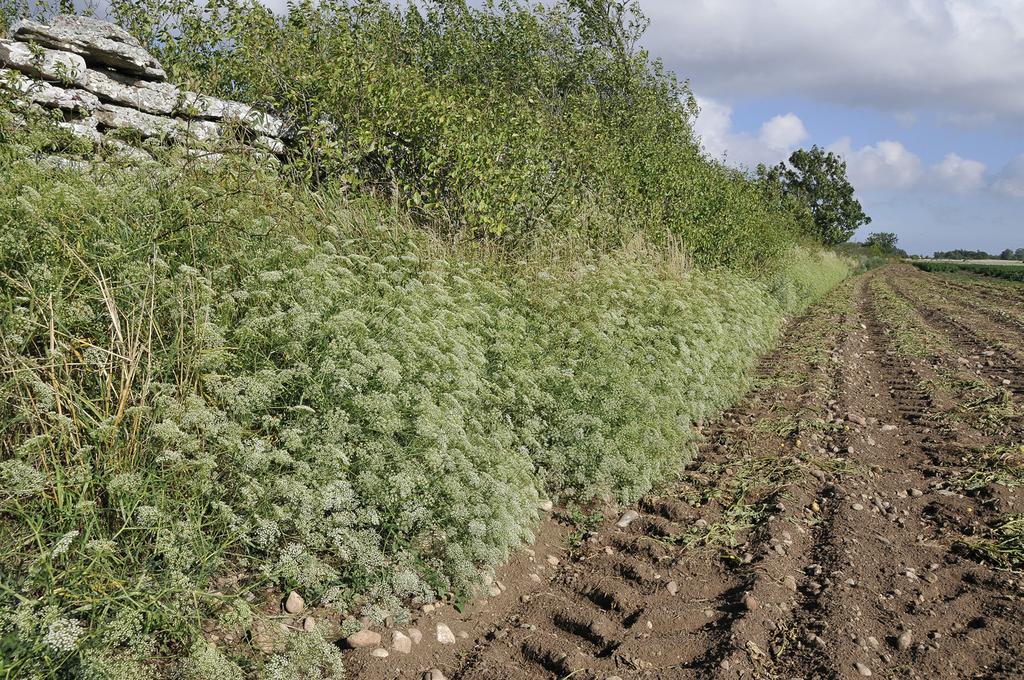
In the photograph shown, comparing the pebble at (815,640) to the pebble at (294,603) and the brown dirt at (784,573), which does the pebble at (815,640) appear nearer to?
the brown dirt at (784,573)

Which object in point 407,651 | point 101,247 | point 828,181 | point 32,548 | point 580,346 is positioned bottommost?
point 407,651

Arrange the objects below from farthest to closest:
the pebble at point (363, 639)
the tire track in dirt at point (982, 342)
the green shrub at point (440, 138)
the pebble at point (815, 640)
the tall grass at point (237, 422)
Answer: the tire track in dirt at point (982, 342)
the green shrub at point (440, 138)
the pebble at point (815, 640)
the pebble at point (363, 639)
the tall grass at point (237, 422)

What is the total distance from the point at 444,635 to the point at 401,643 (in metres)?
0.25

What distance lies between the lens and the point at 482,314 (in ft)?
18.5

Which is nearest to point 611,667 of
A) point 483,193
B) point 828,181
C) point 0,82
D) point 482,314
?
point 482,314

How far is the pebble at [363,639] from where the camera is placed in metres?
3.54

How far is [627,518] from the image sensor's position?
17.9 feet

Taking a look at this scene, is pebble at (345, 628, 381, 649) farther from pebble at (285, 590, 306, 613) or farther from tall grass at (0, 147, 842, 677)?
pebble at (285, 590, 306, 613)

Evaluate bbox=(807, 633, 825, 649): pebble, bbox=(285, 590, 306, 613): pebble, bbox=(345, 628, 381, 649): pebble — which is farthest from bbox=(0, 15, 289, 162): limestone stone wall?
bbox=(807, 633, 825, 649): pebble

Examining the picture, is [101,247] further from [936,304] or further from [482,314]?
[936,304]

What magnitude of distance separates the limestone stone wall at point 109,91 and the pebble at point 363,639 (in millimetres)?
4016

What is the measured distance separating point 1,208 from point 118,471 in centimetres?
175

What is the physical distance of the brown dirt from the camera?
3.61 m

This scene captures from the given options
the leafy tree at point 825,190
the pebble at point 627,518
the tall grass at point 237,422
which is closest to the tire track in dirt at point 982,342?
the pebble at point 627,518
